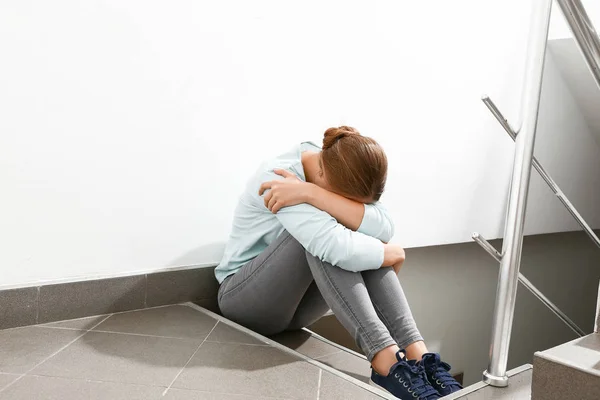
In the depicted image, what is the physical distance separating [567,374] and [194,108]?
1.50 m

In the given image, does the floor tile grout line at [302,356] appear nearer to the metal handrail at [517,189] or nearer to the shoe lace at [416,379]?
the shoe lace at [416,379]

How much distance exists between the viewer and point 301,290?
1.76 m

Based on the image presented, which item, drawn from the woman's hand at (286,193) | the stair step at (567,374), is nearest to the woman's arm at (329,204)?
the woman's hand at (286,193)

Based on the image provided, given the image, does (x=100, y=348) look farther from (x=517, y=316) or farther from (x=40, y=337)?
(x=517, y=316)

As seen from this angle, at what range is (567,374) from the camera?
0.99 meters

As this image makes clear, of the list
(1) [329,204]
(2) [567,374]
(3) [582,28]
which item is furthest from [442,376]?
(3) [582,28]

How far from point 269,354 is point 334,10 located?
153 cm

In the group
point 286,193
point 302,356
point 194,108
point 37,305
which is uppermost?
point 194,108

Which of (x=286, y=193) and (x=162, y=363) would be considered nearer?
(x=162, y=363)

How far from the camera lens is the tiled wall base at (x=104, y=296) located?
1710mm

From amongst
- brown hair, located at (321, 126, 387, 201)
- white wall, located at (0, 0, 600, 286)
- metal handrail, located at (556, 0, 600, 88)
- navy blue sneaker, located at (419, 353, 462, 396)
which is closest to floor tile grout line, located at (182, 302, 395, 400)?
navy blue sneaker, located at (419, 353, 462, 396)

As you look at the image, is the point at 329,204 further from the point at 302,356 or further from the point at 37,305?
the point at 37,305

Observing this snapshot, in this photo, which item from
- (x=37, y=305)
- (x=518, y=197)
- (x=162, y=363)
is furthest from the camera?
(x=37, y=305)

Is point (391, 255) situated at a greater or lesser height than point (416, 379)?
greater
